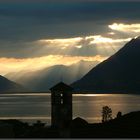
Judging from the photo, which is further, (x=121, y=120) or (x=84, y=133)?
(x=121, y=120)

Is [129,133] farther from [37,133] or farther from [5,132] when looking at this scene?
[5,132]

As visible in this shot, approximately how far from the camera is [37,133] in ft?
85.8

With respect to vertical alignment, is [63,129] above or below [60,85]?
below

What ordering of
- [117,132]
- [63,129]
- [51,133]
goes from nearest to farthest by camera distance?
1. [63,129]
2. [51,133]
3. [117,132]

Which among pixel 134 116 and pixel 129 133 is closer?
pixel 129 133

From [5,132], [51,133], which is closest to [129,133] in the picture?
[51,133]

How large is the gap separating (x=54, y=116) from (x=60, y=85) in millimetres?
1731

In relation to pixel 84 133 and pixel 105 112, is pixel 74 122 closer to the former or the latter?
pixel 84 133

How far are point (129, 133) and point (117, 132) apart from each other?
72cm

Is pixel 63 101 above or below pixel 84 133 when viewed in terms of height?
above

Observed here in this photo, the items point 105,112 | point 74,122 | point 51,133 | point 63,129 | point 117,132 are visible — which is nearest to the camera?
point 63,129

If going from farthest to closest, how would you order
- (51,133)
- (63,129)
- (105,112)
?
(105,112), (51,133), (63,129)

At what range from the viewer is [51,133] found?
78.1 ft

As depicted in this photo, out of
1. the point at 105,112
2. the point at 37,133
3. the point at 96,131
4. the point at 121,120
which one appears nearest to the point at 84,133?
the point at 96,131
